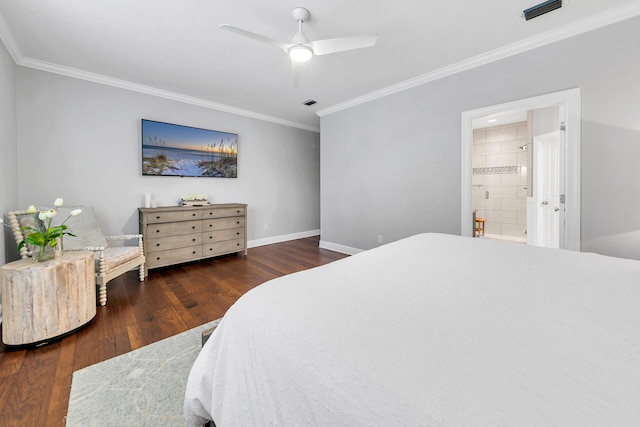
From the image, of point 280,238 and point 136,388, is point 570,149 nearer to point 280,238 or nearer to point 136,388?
point 136,388

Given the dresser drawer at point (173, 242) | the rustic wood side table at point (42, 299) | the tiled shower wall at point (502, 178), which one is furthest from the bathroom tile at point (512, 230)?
the rustic wood side table at point (42, 299)

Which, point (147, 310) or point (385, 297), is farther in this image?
point (147, 310)

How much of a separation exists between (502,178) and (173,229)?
6.63m

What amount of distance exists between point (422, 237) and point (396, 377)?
1587mm

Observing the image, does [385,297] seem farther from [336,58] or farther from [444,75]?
[444,75]

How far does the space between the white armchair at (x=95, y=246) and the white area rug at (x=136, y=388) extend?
46.6 inches

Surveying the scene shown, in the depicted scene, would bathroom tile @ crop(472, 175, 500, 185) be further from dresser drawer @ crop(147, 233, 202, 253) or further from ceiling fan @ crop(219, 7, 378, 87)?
dresser drawer @ crop(147, 233, 202, 253)

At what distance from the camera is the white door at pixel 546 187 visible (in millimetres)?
3814

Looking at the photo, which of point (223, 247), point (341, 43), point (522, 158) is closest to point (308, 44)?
point (341, 43)

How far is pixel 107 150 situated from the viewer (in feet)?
11.6

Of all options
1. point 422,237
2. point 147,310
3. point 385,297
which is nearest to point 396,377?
point 385,297

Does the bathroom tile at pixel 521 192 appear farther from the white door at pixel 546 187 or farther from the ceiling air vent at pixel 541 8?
the ceiling air vent at pixel 541 8

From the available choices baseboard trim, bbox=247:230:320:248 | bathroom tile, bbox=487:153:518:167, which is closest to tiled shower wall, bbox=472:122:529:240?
bathroom tile, bbox=487:153:518:167

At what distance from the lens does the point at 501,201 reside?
598cm
